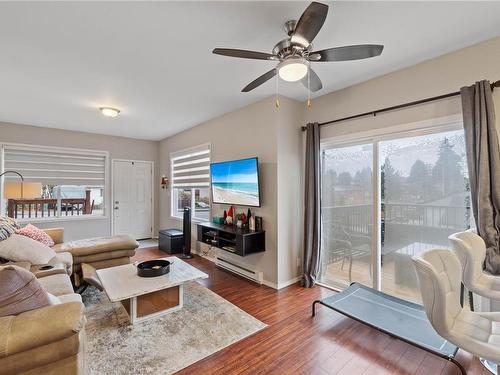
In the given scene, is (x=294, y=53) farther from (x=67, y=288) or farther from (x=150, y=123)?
(x=150, y=123)

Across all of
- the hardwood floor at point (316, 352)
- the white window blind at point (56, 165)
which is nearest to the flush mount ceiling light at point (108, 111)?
the white window blind at point (56, 165)

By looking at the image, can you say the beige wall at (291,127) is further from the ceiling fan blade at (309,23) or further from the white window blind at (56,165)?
the ceiling fan blade at (309,23)

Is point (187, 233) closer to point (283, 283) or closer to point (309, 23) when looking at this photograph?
point (283, 283)


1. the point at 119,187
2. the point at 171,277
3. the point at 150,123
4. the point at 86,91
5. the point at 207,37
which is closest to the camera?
the point at 207,37

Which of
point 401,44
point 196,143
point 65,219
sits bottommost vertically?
point 65,219

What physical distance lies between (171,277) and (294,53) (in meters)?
2.35

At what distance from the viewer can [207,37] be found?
6.73 ft

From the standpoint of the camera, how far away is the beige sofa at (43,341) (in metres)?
1.22

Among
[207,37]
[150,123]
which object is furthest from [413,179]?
[150,123]

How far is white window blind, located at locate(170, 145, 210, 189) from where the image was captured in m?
4.79

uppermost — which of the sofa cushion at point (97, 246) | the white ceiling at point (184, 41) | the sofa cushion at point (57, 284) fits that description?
the white ceiling at point (184, 41)

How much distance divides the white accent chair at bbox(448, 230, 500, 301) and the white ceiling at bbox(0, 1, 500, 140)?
165cm

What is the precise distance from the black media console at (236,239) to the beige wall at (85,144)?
3274 millimetres

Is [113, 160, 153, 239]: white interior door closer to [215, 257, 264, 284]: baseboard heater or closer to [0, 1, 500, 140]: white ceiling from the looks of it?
[0, 1, 500, 140]: white ceiling
